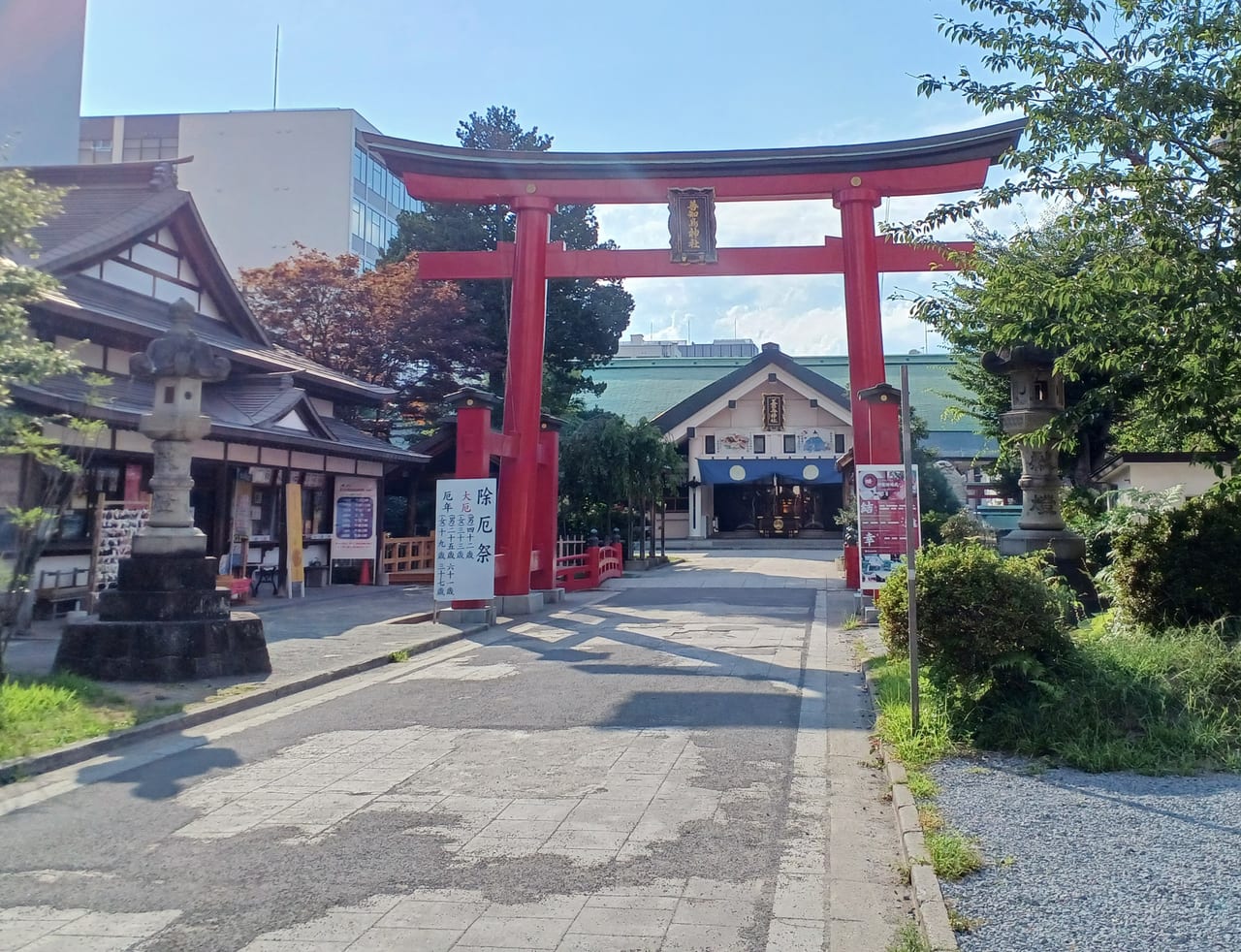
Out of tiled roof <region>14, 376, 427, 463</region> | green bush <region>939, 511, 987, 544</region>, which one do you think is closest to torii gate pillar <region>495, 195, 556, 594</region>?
tiled roof <region>14, 376, 427, 463</region>

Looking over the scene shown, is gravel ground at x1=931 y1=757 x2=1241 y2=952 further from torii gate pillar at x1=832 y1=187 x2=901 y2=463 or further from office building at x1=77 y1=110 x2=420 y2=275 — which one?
office building at x1=77 y1=110 x2=420 y2=275

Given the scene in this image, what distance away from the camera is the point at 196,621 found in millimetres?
9836

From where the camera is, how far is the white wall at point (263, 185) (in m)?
44.4

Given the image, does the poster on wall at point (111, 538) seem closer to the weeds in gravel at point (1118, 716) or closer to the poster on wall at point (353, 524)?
the poster on wall at point (353, 524)

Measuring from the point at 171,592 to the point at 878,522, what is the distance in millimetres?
8838

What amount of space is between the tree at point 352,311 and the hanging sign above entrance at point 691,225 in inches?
452

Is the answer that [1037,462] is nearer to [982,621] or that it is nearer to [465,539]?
[982,621]

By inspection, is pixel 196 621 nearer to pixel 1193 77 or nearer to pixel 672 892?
pixel 672 892

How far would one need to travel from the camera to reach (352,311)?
87.3ft

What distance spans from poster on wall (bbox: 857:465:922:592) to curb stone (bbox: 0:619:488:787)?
6.42 m

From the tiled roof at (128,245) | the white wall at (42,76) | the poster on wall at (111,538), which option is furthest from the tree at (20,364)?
the white wall at (42,76)

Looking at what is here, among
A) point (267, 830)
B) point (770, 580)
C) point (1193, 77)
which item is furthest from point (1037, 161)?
point (770, 580)

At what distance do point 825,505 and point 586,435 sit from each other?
59.6ft

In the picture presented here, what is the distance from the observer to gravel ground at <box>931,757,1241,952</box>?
378 cm
